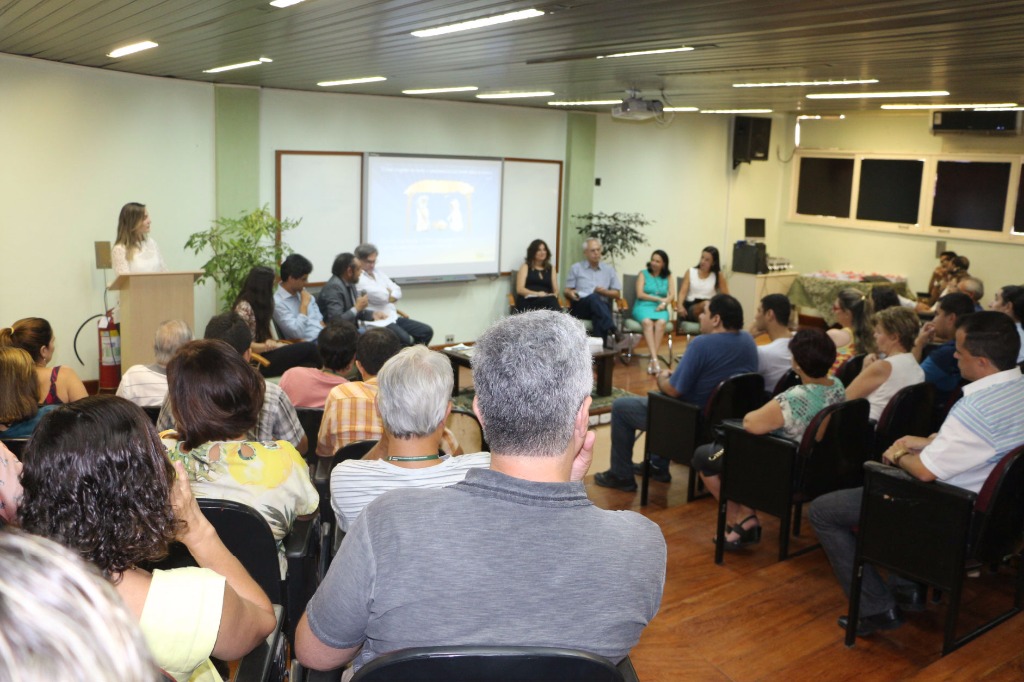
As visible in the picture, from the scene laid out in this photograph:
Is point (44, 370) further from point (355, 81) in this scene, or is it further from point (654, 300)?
point (654, 300)

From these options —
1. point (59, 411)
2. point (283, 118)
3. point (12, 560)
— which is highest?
point (283, 118)

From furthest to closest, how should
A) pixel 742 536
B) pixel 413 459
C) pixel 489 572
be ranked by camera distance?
pixel 742 536 → pixel 413 459 → pixel 489 572

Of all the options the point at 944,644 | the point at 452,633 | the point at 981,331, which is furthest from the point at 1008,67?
the point at 452,633

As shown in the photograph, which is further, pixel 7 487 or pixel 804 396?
pixel 804 396

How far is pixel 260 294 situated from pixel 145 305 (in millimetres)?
841

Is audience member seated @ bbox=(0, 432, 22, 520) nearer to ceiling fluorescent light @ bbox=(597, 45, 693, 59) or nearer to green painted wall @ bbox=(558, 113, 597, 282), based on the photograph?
ceiling fluorescent light @ bbox=(597, 45, 693, 59)

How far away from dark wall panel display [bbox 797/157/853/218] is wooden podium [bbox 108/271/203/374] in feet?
29.7

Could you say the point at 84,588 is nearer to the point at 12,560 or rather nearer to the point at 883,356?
the point at 12,560

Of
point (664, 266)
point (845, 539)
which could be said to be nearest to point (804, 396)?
point (845, 539)

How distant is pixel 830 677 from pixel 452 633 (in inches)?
98.1

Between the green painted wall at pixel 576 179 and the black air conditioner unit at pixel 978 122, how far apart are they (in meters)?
4.24

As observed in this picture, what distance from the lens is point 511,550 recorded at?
1498 mm

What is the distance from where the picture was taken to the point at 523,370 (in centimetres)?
162

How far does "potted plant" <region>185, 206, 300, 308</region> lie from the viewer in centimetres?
750
